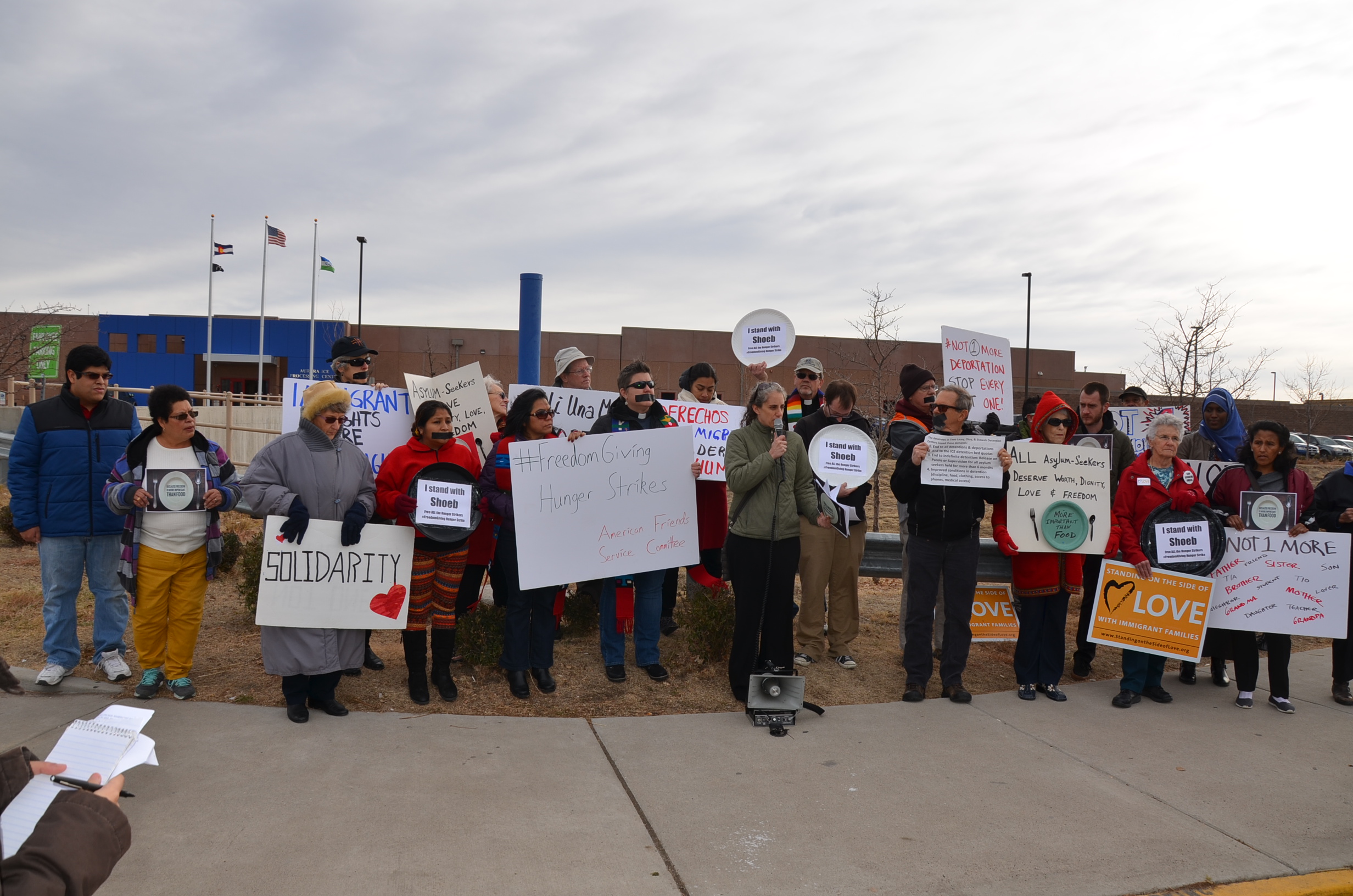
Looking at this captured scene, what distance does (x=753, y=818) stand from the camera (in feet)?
12.7

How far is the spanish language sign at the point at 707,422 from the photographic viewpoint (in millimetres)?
6707

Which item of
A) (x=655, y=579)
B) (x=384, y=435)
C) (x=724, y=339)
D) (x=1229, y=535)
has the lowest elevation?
(x=655, y=579)

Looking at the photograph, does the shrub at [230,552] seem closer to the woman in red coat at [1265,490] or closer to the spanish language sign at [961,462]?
the spanish language sign at [961,462]

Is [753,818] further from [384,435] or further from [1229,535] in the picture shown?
[1229,535]

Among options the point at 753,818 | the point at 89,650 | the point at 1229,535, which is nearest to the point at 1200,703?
the point at 1229,535

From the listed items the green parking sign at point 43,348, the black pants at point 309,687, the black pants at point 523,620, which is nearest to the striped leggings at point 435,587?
the black pants at point 523,620

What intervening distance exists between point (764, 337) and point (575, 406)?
6.25ft

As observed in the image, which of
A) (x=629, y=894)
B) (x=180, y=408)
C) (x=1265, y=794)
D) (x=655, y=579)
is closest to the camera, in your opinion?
(x=629, y=894)

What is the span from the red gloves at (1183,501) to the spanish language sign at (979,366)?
182cm

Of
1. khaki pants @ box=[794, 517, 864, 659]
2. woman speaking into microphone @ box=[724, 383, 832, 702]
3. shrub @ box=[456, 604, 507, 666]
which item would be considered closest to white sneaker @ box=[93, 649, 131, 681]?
shrub @ box=[456, 604, 507, 666]

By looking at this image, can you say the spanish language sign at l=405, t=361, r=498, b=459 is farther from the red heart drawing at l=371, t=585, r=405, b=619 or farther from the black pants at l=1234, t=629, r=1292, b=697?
the black pants at l=1234, t=629, r=1292, b=697

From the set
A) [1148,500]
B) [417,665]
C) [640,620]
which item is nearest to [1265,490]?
[1148,500]

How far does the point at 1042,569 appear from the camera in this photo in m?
5.77

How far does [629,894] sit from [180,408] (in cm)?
369
